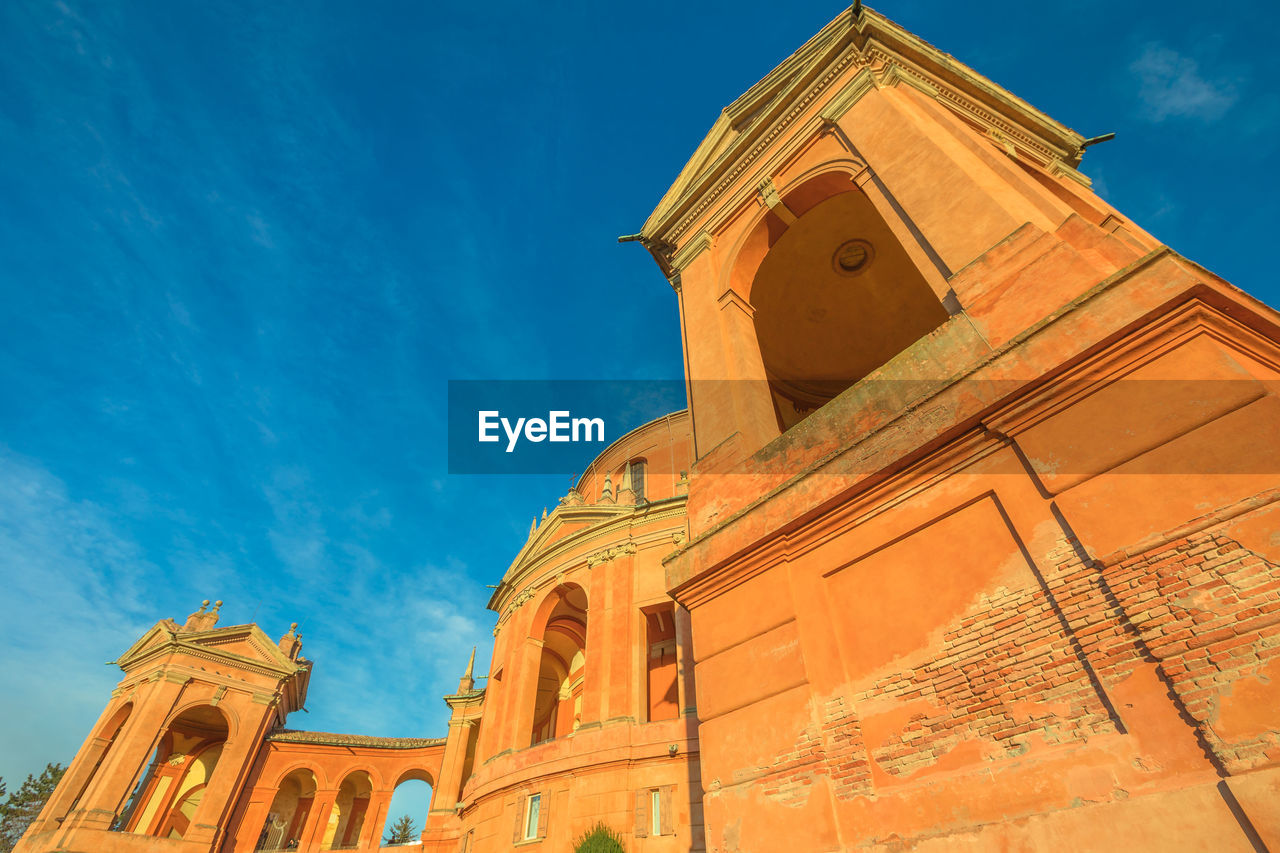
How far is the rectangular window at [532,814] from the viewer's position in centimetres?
1545

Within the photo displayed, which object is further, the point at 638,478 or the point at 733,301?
the point at 638,478

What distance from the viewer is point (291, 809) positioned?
30.3 meters

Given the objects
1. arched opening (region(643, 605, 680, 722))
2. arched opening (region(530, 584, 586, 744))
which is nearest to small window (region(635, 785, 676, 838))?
arched opening (region(643, 605, 680, 722))

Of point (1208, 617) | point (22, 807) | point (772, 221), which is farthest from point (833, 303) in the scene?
point (22, 807)

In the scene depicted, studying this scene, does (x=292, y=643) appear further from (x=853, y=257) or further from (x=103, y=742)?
(x=853, y=257)

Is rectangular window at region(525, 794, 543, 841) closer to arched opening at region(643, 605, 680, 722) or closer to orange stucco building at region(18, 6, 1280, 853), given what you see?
arched opening at region(643, 605, 680, 722)

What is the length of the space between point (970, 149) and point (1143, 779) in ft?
18.1

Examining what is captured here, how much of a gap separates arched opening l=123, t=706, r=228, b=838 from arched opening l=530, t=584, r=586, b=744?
15.4m

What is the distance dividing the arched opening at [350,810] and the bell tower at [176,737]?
5338 millimetres

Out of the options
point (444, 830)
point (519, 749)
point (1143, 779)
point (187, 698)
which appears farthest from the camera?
point (187, 698)

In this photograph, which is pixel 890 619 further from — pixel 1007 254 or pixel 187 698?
pixel 187 698

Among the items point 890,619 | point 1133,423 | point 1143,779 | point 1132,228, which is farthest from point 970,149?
point 1143,779

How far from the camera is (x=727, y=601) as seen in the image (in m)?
5.36

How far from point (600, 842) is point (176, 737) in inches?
1055
